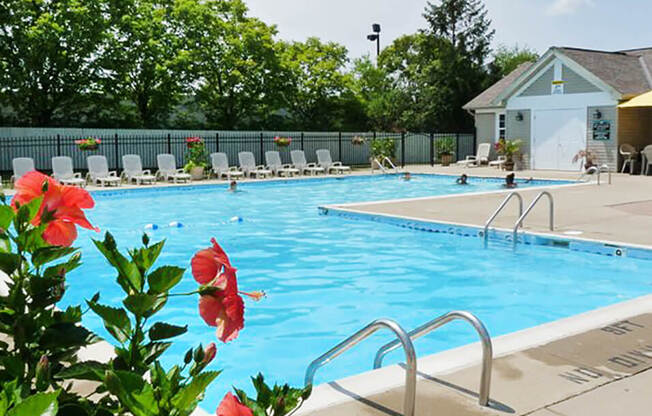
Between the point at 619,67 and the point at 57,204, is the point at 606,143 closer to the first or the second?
the point at 619,67

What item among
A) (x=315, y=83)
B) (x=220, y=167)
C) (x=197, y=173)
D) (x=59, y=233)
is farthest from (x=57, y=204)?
(x=315, y=83)

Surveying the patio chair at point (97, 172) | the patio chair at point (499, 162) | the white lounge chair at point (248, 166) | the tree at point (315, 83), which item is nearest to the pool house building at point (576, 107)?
the patio chair at point (499, 162)

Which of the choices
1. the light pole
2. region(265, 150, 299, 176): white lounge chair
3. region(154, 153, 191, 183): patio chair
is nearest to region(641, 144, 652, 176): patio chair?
region(265, 150, 299, 176): white lounge chair

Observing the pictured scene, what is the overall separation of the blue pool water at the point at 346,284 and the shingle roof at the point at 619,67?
13.7 metres

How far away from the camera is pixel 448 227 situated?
1091 centimetres

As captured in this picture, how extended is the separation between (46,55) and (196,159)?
8413 millimetres

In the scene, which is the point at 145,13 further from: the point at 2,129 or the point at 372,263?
the point at 372,263

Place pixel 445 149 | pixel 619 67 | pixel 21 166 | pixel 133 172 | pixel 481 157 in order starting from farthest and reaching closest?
1. pixel 445 149
2. pixel 481 157
3. pixel 619 67
4. pixel 133 172
5. pixel 21 166

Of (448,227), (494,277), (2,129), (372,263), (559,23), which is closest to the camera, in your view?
(494,277)

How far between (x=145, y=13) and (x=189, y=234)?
1860 cm

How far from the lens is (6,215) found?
3.76 feet

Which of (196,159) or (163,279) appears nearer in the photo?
(163,279)

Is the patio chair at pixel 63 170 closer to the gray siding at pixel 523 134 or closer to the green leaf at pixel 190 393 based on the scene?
the gray siding at pixel 523 134

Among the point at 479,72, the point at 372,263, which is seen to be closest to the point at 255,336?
the point at 372,263
